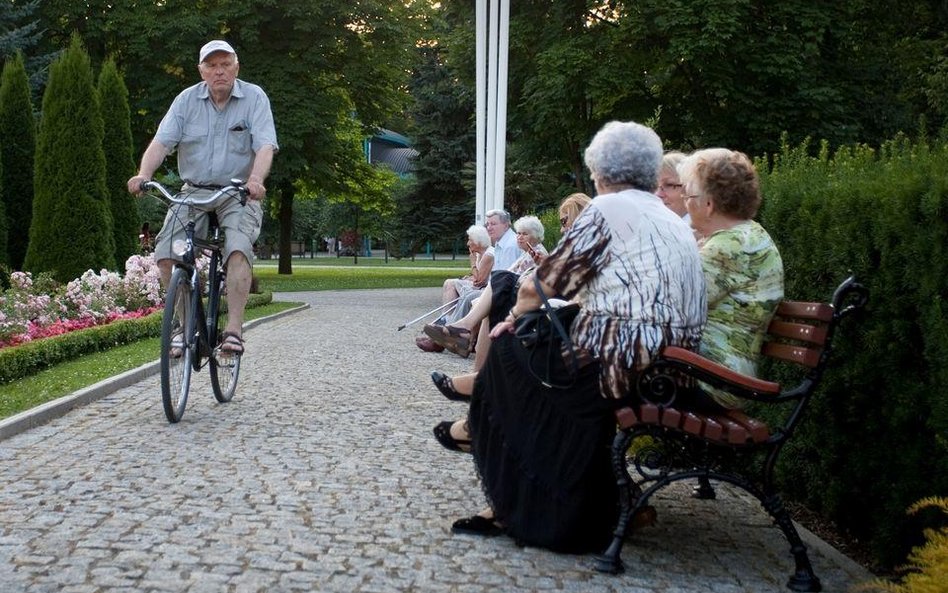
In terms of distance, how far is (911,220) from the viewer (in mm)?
4465

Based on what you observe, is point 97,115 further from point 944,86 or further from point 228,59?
point 944,86

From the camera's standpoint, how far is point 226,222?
815 centimetres

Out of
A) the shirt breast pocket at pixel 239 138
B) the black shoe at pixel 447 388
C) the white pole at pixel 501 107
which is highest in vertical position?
the white pole at pixel 501 107

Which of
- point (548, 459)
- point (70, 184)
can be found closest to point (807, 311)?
point (548, 459)

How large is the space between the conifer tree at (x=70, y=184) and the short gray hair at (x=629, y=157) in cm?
1549

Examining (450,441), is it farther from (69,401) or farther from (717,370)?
(69,401)

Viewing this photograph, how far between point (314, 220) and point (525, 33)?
53962mm

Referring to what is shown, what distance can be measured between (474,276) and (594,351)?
29.6 ft

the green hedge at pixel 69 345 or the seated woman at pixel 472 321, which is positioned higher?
the seated woman at pixel 472 321

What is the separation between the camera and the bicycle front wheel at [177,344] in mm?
7445

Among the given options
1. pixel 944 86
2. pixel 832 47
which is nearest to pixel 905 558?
pixel 944 86

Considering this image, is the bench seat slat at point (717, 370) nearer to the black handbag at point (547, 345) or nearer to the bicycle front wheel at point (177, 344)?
the black handbag at point (547, 345)

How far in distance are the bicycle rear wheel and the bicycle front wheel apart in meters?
0.29

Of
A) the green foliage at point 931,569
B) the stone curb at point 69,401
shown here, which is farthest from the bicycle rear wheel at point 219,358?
the green foliage at point 931,569
